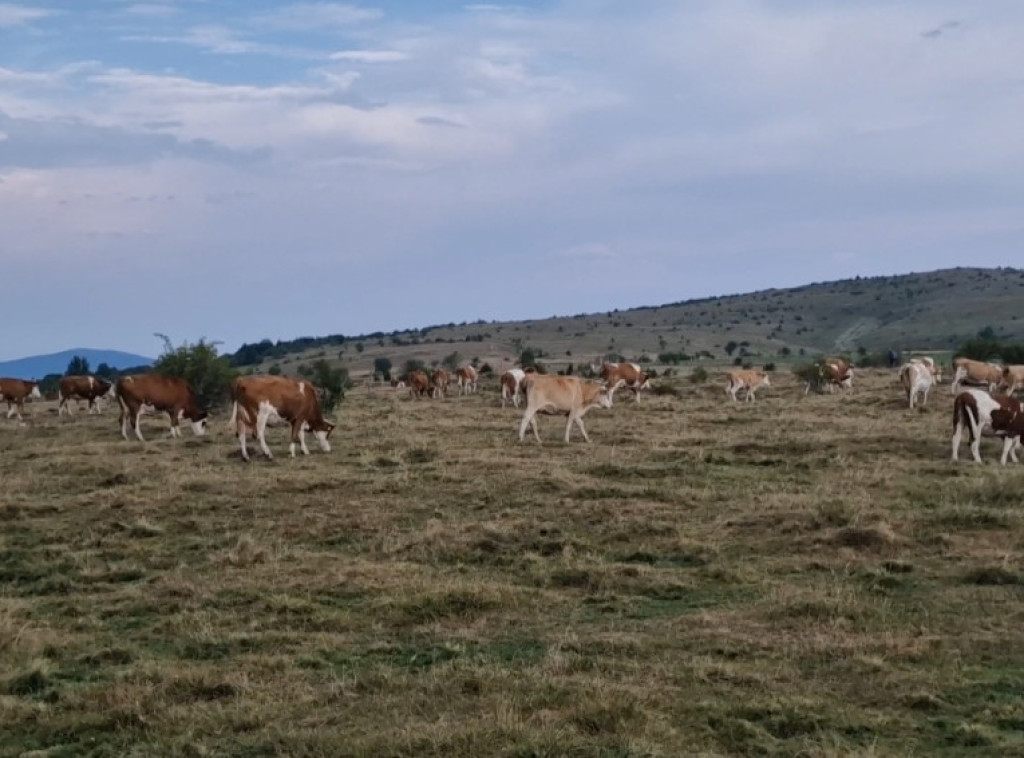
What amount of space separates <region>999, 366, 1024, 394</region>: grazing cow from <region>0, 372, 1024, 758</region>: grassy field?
13.3 meters

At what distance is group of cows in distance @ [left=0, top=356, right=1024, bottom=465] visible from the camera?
69.7ft

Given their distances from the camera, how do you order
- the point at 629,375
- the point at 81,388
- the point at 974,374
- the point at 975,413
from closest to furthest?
1. the point at 975,413
2. the point at 81,388
3. the point at 974,374
4. the point at 629,375

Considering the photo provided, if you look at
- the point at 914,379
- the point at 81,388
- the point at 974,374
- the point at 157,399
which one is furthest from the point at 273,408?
the point at 974,374

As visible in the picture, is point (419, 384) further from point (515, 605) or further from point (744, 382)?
point (515, 605)

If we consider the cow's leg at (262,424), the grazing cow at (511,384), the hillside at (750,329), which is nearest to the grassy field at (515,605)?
the cow's leg at (262,424)

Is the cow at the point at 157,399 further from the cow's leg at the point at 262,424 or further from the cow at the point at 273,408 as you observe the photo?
the cow's leg at the point at 262,424

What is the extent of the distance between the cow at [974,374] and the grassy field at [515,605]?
17040 mm

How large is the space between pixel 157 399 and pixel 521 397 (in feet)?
47.7

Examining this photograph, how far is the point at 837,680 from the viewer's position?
8.32 meters

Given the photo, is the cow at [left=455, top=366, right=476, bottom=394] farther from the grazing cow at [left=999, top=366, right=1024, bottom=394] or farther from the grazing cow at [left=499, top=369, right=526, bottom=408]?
the grazing cow at [left=999, top=366, right=1024, bottom=394]

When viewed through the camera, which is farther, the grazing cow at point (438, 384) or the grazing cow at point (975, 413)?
the grazing cow at point (438, 384)

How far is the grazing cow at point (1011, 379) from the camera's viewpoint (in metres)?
33.6

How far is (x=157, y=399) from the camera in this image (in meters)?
26.8

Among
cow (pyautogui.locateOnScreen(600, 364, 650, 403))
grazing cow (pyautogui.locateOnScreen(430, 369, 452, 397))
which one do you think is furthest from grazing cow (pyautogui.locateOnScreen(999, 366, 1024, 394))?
grazing cow (pyautogui.locateOnScreen(430, 369, 452, 397))
